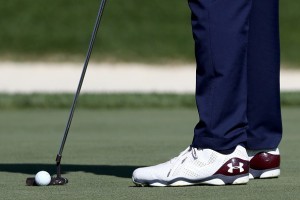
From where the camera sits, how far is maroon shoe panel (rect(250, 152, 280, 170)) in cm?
371

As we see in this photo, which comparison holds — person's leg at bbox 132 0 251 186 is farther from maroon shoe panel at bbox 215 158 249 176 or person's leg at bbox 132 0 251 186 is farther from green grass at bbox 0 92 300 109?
green grass at bbox 0 92 300 109

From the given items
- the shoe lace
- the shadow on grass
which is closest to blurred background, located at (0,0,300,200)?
the shadow on grass

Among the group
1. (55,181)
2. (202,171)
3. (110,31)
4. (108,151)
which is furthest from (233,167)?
(110,31)

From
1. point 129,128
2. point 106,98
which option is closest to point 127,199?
point 129,128

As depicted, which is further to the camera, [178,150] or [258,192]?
[178,150]

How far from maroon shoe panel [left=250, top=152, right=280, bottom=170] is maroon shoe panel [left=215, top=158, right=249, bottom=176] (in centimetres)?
29

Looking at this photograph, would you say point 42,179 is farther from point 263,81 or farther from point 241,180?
point 263,81

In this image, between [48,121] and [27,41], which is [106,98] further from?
[27,41]

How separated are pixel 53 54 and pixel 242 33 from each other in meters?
11.9

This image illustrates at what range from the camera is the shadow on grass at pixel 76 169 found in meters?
3.90

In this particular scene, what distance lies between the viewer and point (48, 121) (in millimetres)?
6969

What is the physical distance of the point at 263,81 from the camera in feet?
12.3

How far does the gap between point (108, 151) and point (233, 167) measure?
1.56 meters

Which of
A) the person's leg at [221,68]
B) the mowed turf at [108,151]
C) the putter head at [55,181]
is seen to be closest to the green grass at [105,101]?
the mowed turf at [108,151]
